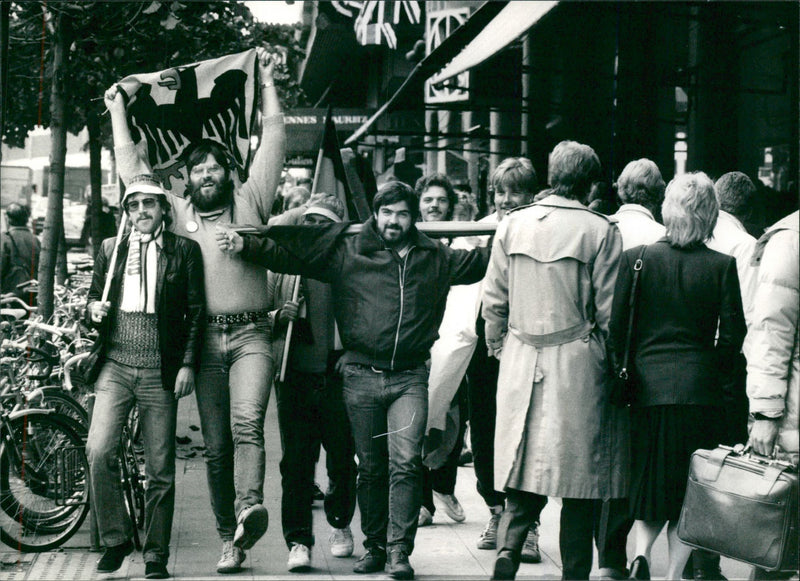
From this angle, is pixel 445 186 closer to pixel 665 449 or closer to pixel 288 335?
pixel 288 335

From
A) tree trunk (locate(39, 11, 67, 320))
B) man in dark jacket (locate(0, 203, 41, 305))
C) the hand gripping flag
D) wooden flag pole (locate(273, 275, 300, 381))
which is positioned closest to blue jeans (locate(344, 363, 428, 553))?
wooden flag pole (locate(273, 275, 300, 381))

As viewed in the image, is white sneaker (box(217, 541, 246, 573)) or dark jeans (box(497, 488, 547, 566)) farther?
white sneaker (box(217, 541, 246, 573))

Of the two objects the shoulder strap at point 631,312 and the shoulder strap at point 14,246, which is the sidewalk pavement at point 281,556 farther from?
the shoulder strap at point 14,246

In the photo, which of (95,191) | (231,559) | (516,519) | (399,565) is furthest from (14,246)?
(516,519)

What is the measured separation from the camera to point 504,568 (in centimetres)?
536

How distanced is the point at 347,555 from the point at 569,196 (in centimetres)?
240

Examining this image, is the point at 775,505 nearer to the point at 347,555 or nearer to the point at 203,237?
the point at 347,555

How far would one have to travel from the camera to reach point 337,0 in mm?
16344

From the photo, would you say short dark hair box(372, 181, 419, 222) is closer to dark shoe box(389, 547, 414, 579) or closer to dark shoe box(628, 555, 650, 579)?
dark shoe box(389, 547, 414, 579)

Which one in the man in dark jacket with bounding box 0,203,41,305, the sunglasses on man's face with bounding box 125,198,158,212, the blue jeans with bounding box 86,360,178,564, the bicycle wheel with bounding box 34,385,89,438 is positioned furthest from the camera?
the man in dark jacket with bounding box 0,203,41,305

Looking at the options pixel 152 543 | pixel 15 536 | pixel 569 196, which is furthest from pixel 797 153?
pixel 15 536

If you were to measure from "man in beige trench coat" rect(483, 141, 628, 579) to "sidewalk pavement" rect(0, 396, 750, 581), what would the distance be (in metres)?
0.85

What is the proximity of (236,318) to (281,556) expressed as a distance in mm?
1381

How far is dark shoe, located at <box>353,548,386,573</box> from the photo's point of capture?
6121 millimetres
